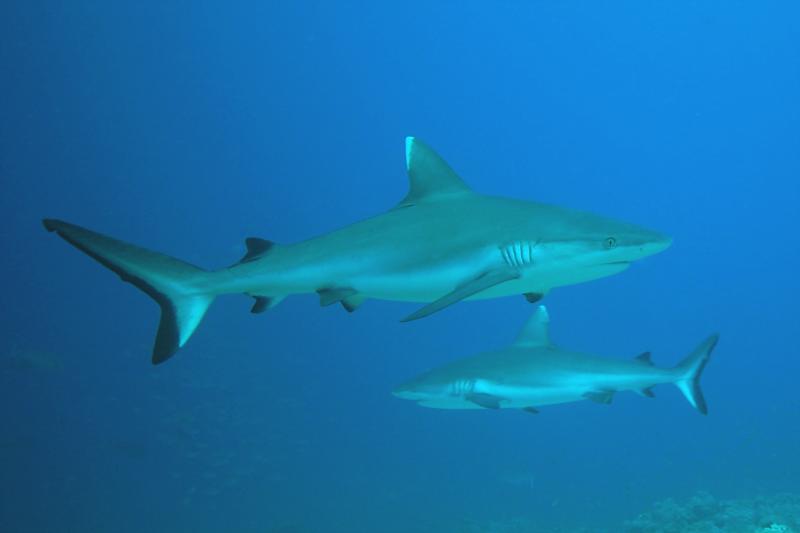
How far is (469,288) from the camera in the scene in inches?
148

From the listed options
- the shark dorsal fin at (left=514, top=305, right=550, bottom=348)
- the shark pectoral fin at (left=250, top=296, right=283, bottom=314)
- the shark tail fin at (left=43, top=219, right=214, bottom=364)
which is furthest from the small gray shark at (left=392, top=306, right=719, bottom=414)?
the shark tail fin at (left=43, top=219, right=214, bottom=364)

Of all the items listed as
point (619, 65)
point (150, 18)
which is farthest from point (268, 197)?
point (619, 65)

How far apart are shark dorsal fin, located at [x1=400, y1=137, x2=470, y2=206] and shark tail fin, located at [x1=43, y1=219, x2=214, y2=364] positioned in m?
1.67

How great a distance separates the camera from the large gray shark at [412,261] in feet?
12.6

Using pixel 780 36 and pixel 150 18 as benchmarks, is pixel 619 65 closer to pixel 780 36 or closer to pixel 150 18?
pixel 780 36

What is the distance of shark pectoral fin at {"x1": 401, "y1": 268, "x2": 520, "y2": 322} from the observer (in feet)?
11.7

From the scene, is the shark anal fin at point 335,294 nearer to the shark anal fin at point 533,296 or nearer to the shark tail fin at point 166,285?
the shark tail fin at point 166,285

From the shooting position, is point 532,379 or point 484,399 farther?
point 532,379

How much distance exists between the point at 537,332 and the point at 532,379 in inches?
37.1

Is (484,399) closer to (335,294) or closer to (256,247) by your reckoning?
(335,294)

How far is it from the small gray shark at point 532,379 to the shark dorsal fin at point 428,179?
3577mm

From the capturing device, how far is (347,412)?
50.1 metres

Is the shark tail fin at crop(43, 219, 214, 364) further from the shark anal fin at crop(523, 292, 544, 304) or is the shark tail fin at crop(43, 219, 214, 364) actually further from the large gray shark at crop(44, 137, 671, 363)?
the shark anal fin at crop(523, 292, 544, 304)

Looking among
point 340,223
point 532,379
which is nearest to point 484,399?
point 532,379
